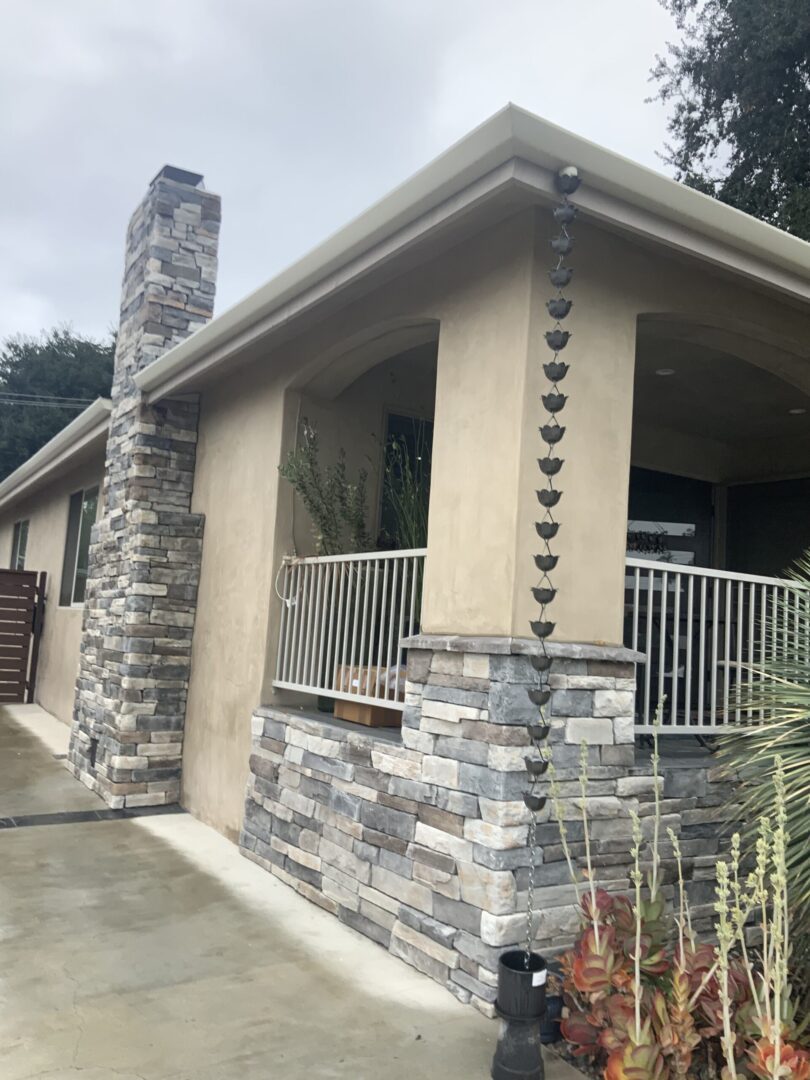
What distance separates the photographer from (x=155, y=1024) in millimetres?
2986

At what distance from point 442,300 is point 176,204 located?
378cm

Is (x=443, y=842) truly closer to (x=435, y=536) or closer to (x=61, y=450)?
(x=435, y=536)

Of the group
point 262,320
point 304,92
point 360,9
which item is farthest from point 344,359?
point 304,92

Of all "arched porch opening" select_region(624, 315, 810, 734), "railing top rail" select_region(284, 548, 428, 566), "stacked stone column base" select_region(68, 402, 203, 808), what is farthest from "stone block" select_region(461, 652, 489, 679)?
"stacked stone column base" select_region(68, 402, 203, 808)

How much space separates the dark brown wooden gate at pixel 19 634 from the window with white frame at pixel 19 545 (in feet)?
7.83

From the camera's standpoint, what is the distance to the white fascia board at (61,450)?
25.3 ft

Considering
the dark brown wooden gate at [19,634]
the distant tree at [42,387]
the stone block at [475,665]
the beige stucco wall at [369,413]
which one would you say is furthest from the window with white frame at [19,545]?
the stone block at [475,665]

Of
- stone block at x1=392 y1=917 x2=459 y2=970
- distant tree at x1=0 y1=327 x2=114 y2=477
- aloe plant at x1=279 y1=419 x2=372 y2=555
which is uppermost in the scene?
distant tree at x1=0 y1=327 x2=114 y2=477

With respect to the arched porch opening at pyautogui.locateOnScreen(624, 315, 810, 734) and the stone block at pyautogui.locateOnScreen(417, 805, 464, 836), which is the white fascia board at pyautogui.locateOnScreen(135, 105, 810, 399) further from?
the stone block at pyautogui.locateOnScreen(417, 805, 464, 836)

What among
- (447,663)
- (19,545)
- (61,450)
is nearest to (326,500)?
(447,663)

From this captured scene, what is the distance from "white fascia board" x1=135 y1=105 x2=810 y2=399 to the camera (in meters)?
3.05

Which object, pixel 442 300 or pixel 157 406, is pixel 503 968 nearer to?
pixel 442 300

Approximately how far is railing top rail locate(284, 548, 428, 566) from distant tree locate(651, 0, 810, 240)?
879cm

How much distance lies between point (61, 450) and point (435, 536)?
275 inches
